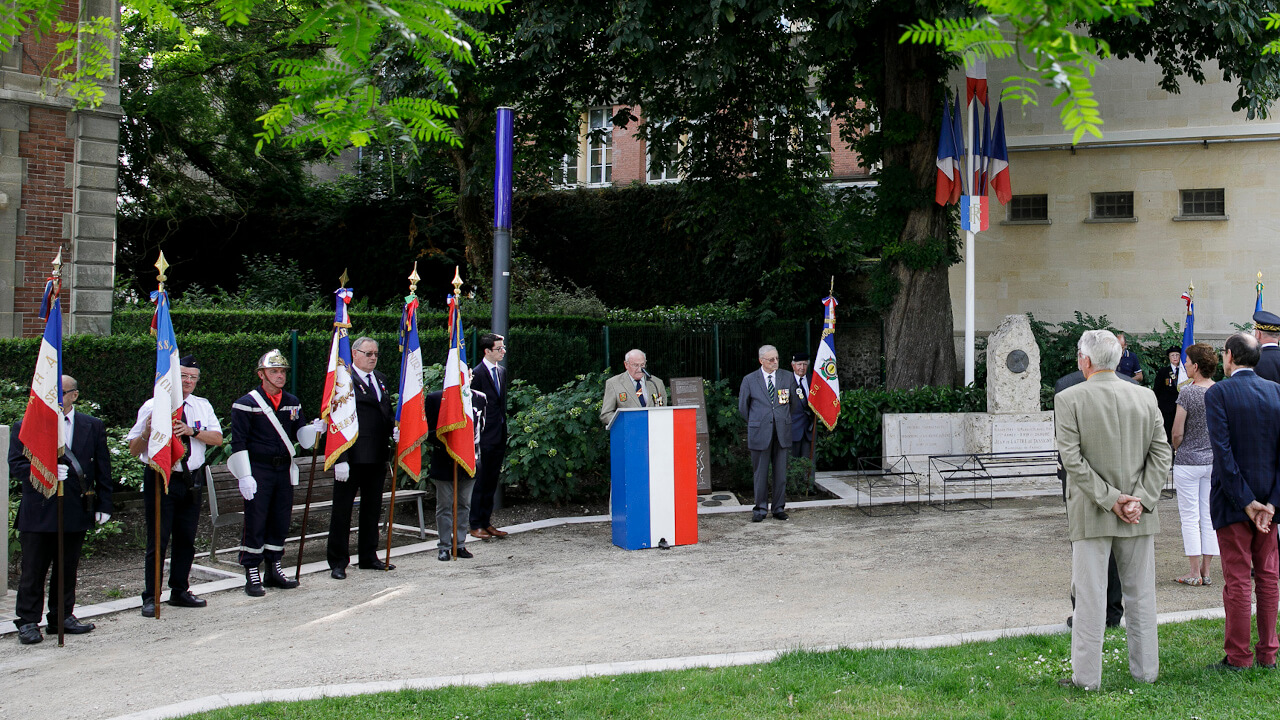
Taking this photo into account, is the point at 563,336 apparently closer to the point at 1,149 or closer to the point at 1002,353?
the point at 1002,353

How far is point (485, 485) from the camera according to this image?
9906 mm

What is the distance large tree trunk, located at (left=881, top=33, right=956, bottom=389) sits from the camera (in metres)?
15.8

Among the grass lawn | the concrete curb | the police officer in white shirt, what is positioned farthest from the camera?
the police officer in white shirt

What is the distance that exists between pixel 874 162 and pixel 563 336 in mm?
6047

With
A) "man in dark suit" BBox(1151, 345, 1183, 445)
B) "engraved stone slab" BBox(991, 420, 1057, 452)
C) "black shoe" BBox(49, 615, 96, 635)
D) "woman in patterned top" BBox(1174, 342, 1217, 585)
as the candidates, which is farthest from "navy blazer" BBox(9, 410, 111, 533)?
"man in dark suit" BBox(1151, 345, 1183, 445)

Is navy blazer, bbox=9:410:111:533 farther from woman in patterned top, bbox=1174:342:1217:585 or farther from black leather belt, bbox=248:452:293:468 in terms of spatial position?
woman in patterned top, bbox=1174:342:1217:585

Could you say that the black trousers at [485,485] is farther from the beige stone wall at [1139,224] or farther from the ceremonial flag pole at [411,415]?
the beige stone wall at [1139,224]

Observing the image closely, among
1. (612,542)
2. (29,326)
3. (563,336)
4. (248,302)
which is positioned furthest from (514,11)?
(248,302)

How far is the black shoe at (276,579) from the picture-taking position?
311 inches

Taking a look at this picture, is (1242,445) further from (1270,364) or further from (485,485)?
(485,485)

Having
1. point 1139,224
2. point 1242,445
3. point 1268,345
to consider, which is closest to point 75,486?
point 1242,445

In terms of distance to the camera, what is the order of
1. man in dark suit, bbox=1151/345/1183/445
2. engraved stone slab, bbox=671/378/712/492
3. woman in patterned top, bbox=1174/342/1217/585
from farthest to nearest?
man in dark suit, bbox=1151/345/1183/445, engraved stone slab, bbox=671/378/712/492, woman in patterned top, bbox=1174/342/1217/585

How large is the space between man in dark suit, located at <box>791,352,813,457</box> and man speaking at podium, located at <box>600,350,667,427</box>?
194 cm

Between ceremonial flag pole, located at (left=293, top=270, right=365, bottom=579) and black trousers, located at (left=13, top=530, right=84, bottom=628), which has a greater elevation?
ceremonial flag pole, located at (left=293, top=270, right=365, bottom=579)
